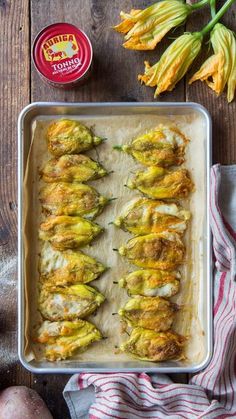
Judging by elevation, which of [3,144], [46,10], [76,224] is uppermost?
[46,10]

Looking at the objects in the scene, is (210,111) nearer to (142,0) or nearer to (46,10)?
(142,0)

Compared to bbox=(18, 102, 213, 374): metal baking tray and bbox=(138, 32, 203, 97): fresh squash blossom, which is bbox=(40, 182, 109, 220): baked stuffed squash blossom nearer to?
bbox=(18, 102, 213, 374): metal baking tray

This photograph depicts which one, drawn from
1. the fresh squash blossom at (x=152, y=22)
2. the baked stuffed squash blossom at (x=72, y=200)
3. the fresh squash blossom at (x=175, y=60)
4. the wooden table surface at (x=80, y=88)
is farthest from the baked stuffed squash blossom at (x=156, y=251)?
the fresh squash blossom at (x=152, y=22)

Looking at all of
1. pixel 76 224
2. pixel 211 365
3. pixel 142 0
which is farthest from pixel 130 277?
pixel 142 0

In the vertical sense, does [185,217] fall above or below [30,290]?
above

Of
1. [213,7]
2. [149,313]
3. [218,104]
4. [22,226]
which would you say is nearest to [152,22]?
[213,7]

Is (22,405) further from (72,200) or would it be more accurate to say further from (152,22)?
(152,22)
